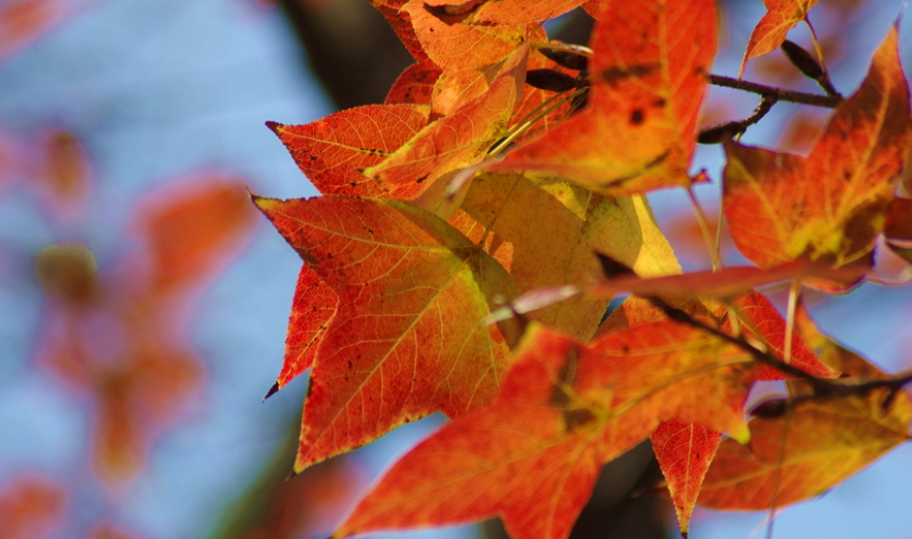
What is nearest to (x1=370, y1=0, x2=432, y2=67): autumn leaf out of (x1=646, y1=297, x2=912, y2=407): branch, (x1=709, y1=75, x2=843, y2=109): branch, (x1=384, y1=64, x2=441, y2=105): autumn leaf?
(x1=384, y1=64, x2=441, y2=105): autumn leaf

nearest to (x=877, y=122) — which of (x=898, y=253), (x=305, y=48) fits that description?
(x=898, y=253)

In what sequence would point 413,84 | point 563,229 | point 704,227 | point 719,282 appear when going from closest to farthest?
point 719,282
point 704,227
point 563,229
point 413,84

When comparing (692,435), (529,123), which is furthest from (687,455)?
(529,123)

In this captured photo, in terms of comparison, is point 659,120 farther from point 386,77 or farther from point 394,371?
point 386,77

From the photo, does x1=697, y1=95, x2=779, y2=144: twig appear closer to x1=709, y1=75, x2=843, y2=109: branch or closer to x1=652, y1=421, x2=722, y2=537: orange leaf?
x1=709, y1=75, x2=843, y2=109: branch

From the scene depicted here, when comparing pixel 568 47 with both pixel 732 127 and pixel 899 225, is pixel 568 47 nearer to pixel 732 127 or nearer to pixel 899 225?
pixel 732 127

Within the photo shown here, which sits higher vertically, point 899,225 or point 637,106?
point 637,106
